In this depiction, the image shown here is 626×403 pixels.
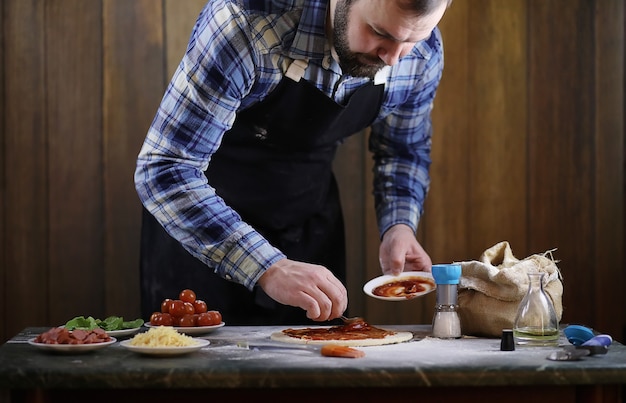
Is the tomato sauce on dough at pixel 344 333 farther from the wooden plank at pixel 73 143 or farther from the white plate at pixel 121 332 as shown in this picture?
the wooden plank at pixel 73 143

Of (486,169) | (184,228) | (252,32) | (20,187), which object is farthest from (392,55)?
(20,187)

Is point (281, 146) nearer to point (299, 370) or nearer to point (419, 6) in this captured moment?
point (419, 6)

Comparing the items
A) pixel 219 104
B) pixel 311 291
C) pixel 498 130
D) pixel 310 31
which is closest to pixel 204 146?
pixel 219 104

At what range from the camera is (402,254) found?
263cm

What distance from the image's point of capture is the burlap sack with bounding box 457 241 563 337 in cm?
213

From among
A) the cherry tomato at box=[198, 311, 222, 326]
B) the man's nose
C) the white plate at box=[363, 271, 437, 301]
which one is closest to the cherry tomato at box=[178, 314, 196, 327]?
the cherry tomato at box=[198, 311, 222, 326]

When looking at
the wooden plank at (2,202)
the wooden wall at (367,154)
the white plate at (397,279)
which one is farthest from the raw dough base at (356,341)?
the wooden plank at (2,202)

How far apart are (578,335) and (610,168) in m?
1.59

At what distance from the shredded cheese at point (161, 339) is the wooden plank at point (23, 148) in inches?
60.6

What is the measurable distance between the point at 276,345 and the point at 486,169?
1645 mm

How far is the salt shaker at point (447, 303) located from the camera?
2.13 metres

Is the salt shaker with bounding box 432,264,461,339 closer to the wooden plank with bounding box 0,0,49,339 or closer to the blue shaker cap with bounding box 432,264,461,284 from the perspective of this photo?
the blue shaker cap with bounding box 432,264,461,284

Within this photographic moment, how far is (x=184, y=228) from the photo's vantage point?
7.63 ft

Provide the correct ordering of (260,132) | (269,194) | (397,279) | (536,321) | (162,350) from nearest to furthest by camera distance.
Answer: (162,350)
(536,321)
(397,279)
(260,132)
(269,194)
